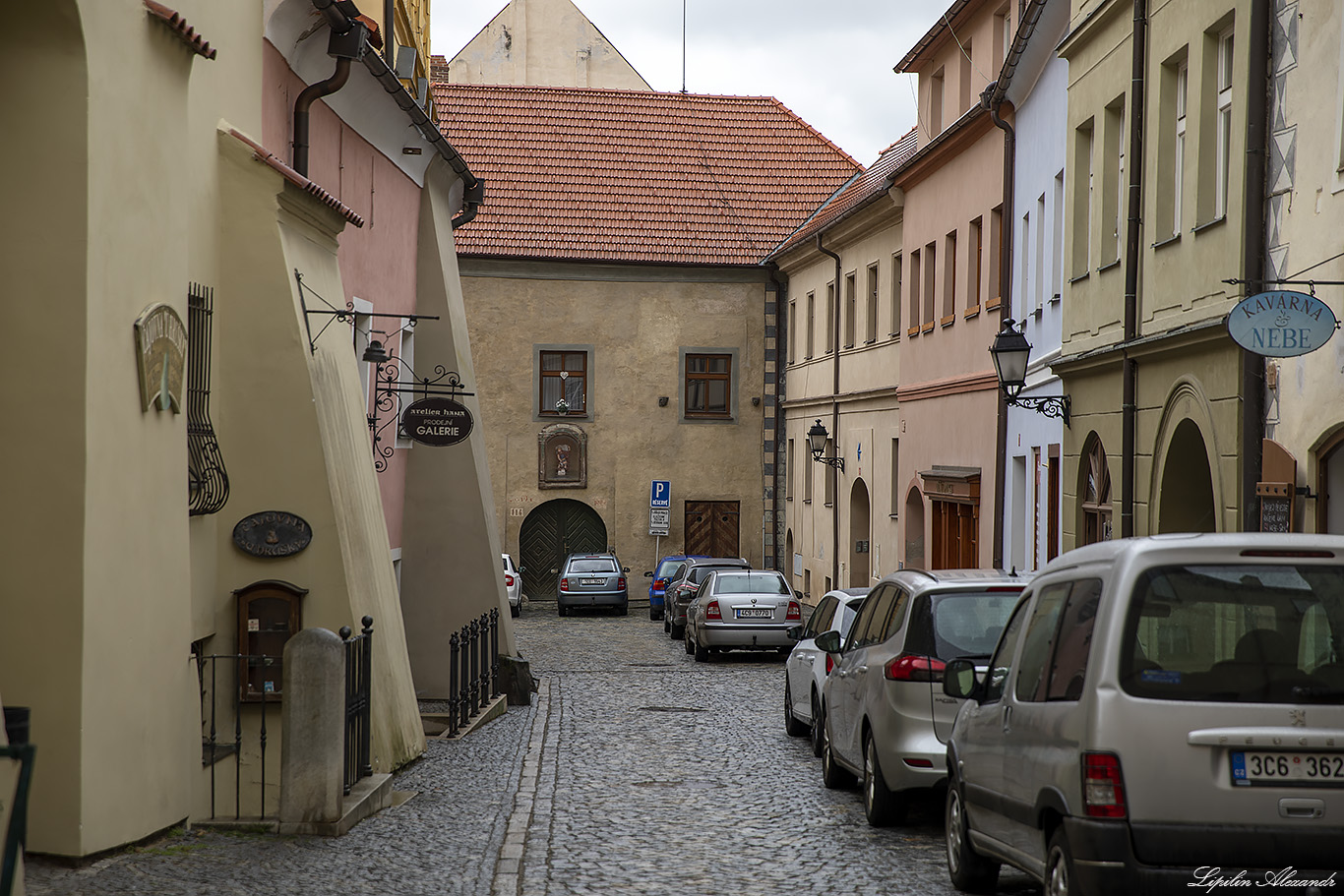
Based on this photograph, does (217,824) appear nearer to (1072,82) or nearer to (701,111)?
(1072,82)

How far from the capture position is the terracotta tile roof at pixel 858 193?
3174 centimetres

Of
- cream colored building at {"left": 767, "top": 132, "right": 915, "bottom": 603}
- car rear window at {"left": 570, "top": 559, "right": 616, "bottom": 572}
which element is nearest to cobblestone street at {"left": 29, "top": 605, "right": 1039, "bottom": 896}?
cream colored building at {"left": 767, "top": 132, "right": 915, "bottom": 603}

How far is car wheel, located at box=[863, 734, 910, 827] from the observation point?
10609 millimetres

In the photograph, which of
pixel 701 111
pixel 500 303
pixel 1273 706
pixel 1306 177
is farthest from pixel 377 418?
pixel 701 111

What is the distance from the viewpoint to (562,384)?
42219mm

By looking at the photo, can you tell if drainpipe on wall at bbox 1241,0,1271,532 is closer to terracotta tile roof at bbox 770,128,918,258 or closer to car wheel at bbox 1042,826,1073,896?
car wheel at bbox 1042,826,1073,896

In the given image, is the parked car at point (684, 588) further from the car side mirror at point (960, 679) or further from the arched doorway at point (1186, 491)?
the car side mirror at point (960, 679)

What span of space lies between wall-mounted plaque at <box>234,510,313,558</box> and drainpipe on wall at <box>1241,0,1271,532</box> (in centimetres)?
724

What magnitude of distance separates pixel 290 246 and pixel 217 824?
15.1 feet

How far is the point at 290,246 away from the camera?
1245 cm

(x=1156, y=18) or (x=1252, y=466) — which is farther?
(x=1156, y=18)

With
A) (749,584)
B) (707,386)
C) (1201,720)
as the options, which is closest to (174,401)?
(1201,720)

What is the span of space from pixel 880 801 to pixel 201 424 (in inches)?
218

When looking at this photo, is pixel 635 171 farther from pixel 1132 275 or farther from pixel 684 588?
pixel 1132 275
